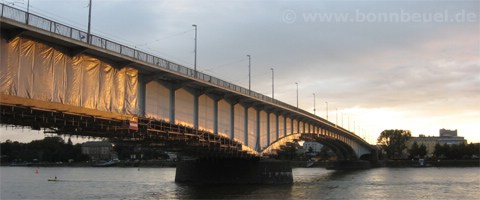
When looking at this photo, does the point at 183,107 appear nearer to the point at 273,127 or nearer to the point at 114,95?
the point at 114,95

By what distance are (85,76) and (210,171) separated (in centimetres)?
3875

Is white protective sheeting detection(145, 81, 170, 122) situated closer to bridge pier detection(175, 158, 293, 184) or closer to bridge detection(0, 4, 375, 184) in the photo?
bridge detection(0, 4, 375, 184)

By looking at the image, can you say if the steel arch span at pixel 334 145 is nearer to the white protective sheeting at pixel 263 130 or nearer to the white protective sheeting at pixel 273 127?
the white protective sheeting at pixel 273 127

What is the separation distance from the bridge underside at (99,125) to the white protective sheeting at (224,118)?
105 cm

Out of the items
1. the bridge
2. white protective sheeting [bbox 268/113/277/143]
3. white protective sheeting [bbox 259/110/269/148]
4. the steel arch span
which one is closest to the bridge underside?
the bridge

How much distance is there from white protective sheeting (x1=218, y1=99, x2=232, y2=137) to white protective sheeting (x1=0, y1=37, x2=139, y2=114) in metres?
18.4

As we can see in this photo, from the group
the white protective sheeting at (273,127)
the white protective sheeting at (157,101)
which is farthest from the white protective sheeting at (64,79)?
the white protective sheeting at (273,127)

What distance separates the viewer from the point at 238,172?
237ft

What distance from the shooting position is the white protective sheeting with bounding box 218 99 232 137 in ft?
200

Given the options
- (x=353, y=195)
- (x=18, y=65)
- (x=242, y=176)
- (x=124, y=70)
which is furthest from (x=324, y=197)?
(x=18, y=65)

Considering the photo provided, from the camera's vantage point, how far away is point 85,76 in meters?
37.5

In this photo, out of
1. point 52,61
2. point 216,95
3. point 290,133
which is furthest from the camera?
point 290,133

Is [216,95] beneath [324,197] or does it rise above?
above

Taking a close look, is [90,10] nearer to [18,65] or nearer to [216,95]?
[18,65]
